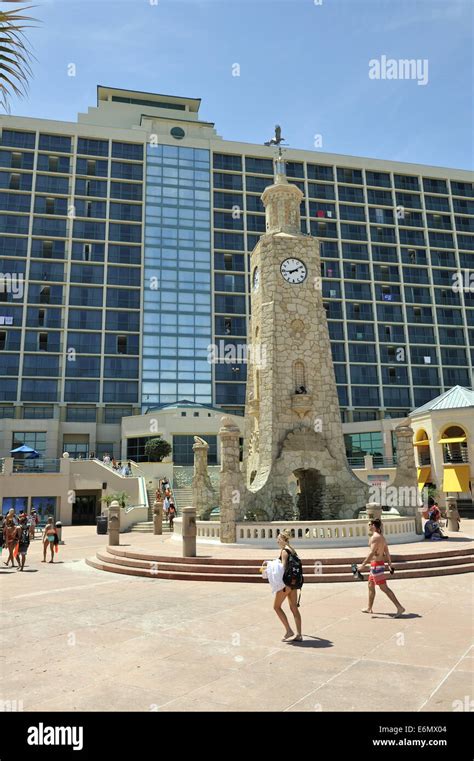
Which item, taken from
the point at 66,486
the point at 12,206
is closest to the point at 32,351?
the point at 12,206

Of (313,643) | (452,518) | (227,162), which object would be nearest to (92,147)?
(227,162)

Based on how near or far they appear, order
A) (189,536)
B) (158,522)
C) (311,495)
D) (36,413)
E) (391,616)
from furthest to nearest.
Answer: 1. (36,413)
2. (158,522)
3. (311,495)
4. (189,536)
5. (391,616)

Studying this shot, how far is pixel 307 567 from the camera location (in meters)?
14.0

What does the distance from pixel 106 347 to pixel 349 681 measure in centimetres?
5663

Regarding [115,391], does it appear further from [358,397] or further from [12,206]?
[358,397]

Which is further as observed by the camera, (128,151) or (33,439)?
(128,151)

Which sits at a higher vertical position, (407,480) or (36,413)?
(36,413)

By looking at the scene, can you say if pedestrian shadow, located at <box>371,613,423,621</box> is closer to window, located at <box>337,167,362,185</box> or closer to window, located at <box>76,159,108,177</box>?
window, located at <box>76,159,108,177</box>

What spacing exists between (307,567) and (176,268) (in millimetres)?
53285

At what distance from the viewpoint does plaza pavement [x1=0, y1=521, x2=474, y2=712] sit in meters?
5.73

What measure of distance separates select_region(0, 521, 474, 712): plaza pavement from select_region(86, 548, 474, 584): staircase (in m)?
0.98

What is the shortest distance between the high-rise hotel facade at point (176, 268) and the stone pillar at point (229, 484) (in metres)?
40.3

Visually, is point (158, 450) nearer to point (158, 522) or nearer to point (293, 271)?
point (158, 522)

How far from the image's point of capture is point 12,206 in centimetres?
6053
